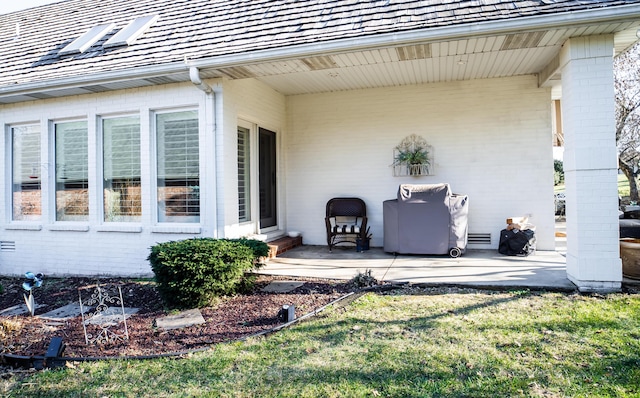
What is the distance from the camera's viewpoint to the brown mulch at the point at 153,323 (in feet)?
10.8

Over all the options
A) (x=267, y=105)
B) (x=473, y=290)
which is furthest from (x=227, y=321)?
(x=267, y=105)

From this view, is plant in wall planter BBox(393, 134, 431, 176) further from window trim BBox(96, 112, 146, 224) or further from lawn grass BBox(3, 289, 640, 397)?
window trim BBox(96, 112, 146, 224)

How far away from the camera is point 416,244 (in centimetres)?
655

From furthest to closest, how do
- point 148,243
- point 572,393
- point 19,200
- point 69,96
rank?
point 19,200 → point 69,96 → point 148,243 → point 572,393

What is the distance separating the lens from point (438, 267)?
18.5 ft

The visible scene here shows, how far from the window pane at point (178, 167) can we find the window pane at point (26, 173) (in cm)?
234

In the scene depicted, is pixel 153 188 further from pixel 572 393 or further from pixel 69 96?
pixel 572 393

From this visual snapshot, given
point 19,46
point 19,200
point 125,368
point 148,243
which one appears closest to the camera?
point 125,368

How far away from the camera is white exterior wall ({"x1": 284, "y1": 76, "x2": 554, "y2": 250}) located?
269 inches

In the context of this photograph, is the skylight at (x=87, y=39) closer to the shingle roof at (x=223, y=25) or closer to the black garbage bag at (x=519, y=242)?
the shingle roof at (x=223, y=25)

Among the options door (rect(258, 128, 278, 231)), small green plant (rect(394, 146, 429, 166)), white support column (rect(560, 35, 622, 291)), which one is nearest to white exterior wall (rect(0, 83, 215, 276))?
door (rect(258, 128, 278, 231))

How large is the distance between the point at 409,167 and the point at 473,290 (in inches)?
126

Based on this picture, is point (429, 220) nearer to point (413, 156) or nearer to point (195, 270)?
point (413, 156)

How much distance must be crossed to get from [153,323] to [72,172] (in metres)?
3.94
